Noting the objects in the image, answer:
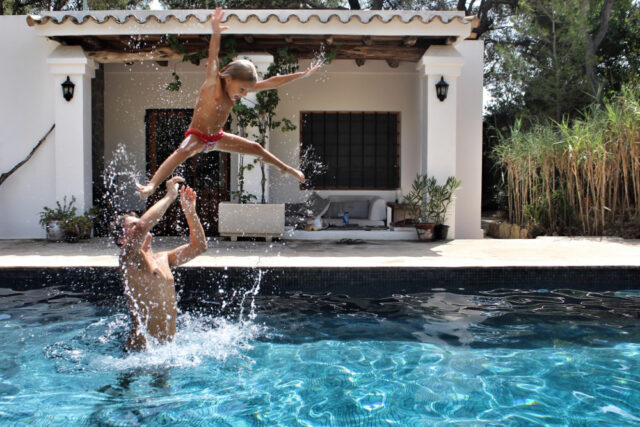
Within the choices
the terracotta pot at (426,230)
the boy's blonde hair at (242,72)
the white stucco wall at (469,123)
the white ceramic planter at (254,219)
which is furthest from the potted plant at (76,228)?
the white stucco wall at (469,123)

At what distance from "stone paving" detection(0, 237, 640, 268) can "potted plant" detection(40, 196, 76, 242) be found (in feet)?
0.75

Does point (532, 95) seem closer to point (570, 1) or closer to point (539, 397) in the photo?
point (570, 1)

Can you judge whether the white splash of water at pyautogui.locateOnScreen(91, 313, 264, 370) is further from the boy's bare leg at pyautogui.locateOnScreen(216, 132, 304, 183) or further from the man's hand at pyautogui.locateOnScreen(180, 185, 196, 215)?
the boy's bare leg at pyautogui.locateOnScreen(216, 132, 304, 183)

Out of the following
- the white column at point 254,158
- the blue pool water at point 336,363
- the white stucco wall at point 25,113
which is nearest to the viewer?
the blue pool water at point 336,363

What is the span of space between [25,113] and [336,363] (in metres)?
7.13

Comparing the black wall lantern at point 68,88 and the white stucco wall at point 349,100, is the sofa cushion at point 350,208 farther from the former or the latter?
the black wall lantern at point 68,88

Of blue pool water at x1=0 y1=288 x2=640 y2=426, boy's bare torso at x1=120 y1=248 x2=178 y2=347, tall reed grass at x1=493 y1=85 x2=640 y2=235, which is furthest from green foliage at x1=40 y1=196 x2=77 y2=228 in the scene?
tall reed grass at x1=493 y1=85 x2=640 y2=235

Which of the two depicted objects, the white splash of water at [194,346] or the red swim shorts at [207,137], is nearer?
the white splash of water at [194,346]

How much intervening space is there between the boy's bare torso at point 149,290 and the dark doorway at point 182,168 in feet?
19.2

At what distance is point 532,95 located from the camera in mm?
14766

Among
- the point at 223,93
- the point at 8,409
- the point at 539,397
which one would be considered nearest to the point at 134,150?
the point at 223,93

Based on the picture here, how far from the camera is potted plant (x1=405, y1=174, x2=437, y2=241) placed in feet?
28.3

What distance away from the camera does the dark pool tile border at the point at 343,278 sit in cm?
598

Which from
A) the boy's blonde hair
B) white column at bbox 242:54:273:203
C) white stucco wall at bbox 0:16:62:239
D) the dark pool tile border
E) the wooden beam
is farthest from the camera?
white stucco wall at bbox 0:16:62:239
